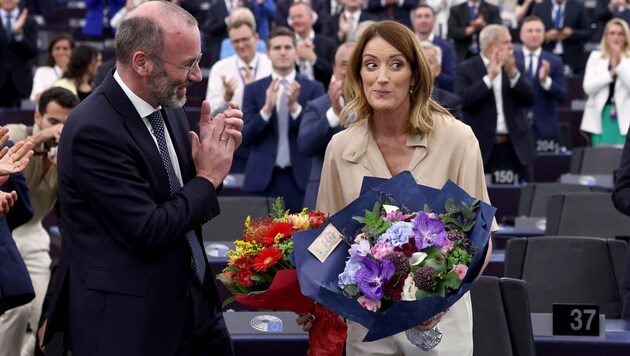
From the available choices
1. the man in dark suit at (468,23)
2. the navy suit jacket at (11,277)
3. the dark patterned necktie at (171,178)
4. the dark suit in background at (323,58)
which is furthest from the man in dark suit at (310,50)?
the dark patterned necktie at (171,178)

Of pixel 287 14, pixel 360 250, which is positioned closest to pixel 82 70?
pixel 287 14

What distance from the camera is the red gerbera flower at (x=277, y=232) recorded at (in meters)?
3.56

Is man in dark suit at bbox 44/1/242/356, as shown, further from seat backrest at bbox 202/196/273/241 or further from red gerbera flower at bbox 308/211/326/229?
seat backrest at bbox 202/196/273/241

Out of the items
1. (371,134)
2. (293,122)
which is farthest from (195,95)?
(371,134)

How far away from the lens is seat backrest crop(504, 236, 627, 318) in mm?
5910

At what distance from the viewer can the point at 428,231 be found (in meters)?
3.34

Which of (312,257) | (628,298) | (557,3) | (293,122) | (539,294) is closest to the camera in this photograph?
(312,257)

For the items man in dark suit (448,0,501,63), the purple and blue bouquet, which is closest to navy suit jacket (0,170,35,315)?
the purple and blue bouquet

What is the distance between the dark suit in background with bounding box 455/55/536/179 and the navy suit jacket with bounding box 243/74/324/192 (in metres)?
2.14

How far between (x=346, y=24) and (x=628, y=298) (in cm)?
863

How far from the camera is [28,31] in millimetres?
14195

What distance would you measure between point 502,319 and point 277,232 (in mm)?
1260

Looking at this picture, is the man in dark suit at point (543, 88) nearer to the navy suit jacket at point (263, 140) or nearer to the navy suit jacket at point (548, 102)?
the navy suit jacket at point (548, 102)

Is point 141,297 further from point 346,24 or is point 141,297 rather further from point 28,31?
point 28,31
